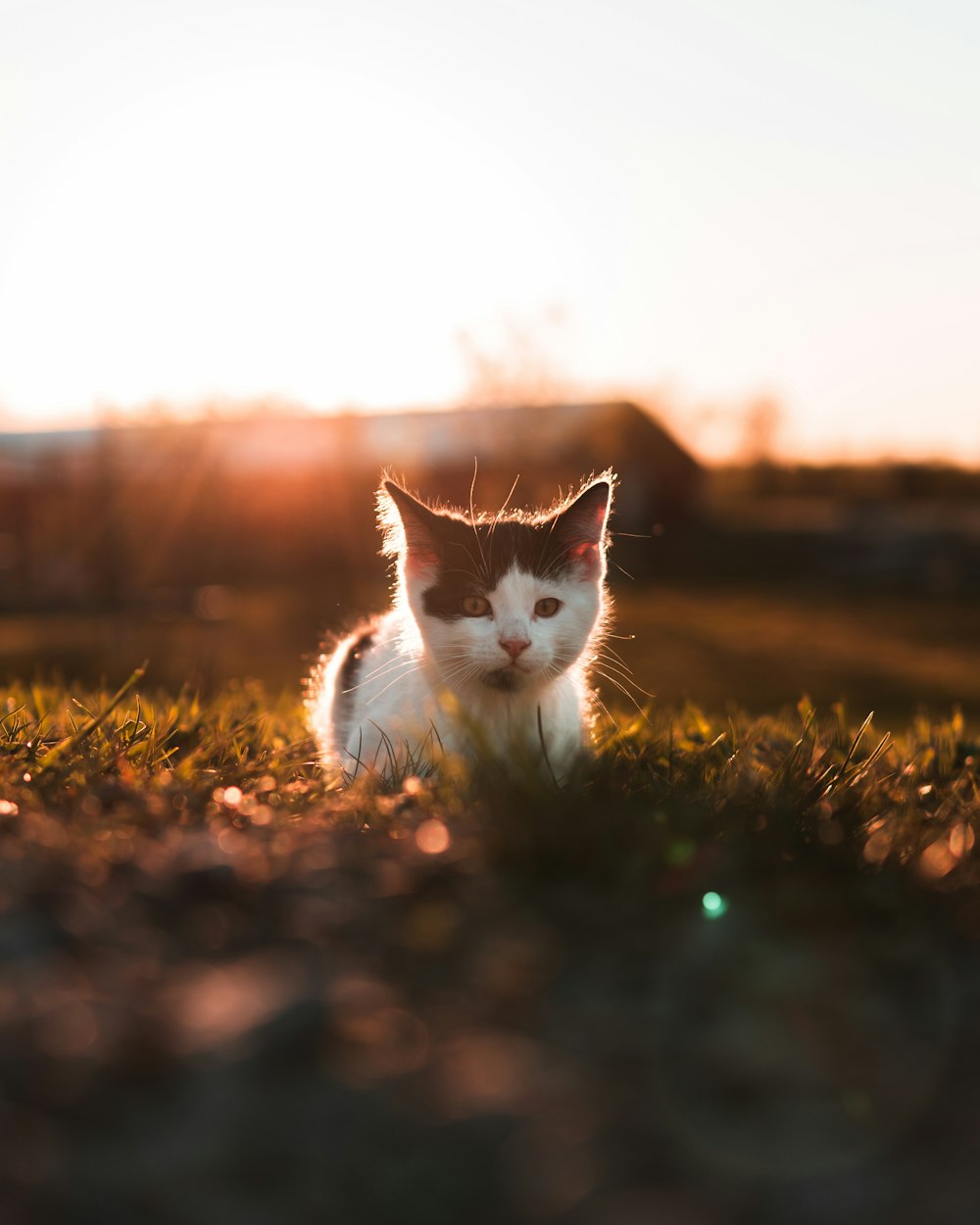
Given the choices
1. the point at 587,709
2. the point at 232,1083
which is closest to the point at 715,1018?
the point at 232,1083

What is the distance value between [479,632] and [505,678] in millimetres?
219

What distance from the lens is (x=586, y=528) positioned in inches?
192

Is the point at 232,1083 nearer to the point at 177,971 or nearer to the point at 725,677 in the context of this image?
the point at 177,971

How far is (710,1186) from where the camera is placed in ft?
5.24

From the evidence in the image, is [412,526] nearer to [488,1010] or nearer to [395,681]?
[395,681]

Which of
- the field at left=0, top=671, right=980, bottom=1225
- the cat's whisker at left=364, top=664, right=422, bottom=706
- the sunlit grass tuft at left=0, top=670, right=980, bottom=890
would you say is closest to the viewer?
the field at left=0, top=671, right=980, bottom=1225

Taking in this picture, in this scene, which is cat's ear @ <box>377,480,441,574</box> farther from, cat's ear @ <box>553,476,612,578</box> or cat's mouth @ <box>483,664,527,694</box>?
cat's mouth @ <box>483,664,527,694</box>

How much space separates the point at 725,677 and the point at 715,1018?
1170 centimetres

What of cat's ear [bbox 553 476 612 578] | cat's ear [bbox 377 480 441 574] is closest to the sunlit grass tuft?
cat's ear [bbox 553 476 612 578]

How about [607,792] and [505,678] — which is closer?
[607,792]

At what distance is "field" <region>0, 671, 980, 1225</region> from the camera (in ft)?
5.16

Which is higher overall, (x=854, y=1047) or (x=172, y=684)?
(x=854, y=1047)

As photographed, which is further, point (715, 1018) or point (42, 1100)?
point (715, 1018)

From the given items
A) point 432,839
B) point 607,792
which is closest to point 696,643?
point 607,792
